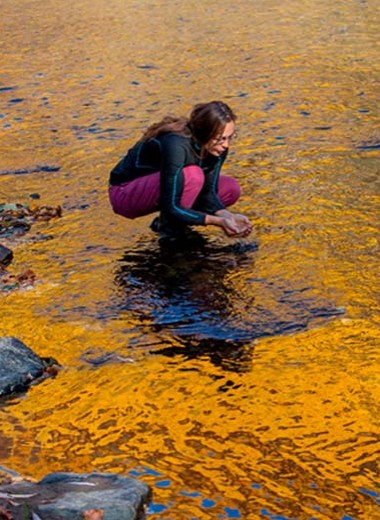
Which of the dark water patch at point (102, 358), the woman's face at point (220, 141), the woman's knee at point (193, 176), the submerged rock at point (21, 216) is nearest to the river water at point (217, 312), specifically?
the dark water patch at point (102, 358)

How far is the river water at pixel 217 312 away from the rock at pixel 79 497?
185 millimetres

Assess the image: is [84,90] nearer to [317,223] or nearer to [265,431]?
[317,223]

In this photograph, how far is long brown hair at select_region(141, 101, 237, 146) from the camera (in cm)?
639

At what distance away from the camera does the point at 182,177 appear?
673 centimetres

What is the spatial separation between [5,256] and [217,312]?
68.8 inches

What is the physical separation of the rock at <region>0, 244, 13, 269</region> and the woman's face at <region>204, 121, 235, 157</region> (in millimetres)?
1589

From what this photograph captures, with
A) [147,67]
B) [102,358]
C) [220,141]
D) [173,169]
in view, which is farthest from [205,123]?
[147,67]

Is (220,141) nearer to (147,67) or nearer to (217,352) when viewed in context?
(217,352)

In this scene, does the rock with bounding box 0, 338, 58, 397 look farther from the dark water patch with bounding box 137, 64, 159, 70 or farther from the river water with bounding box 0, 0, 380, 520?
the dark water patch with bounding box 137, 64, 159, 70

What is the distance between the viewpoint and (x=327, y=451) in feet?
15.2

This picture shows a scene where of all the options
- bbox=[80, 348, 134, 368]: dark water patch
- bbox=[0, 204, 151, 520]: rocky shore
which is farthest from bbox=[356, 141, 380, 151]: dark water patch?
bbox=[0, 204, 151, 520]: rocky shore

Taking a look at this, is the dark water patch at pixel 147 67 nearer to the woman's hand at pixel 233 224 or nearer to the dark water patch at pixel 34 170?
the dark water patch at pixel 34 170

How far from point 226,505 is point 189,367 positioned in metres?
1.32

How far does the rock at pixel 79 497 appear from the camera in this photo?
375 cm
